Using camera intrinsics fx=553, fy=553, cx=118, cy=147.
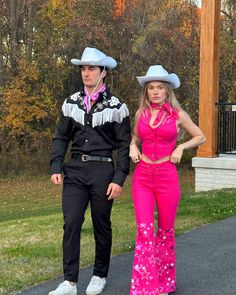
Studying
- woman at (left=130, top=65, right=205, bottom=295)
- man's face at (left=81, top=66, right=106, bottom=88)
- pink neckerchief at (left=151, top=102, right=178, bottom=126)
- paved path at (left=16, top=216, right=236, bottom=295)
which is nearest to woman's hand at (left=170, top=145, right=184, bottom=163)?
woman at (left=130, top=65, right=205, bottom=295)

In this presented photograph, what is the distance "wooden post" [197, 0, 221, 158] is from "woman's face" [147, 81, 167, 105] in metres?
7.81

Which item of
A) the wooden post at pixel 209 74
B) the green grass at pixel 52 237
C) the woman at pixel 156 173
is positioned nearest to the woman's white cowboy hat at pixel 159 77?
the woman at pixel 156 173

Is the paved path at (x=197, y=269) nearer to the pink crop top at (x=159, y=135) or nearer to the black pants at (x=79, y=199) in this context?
the black pants at (x=79, y=199)

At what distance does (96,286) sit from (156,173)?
110 cm

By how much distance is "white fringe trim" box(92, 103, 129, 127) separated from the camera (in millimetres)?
4352

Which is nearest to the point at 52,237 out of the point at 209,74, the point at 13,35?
the point at 209,74

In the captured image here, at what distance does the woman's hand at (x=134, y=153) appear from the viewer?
429 centimetres

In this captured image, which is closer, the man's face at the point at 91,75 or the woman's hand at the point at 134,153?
the woman's hand at the point at 134,153

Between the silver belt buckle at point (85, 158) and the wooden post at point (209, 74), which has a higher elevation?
the wooden post at point (209, 74)

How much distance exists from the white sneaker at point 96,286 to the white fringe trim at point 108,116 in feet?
4.25

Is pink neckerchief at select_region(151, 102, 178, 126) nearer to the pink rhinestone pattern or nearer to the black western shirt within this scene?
the black western shirt

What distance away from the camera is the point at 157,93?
4309 mm

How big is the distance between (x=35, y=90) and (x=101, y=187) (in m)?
22.6

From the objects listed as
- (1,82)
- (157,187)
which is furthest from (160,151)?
(1,82)
